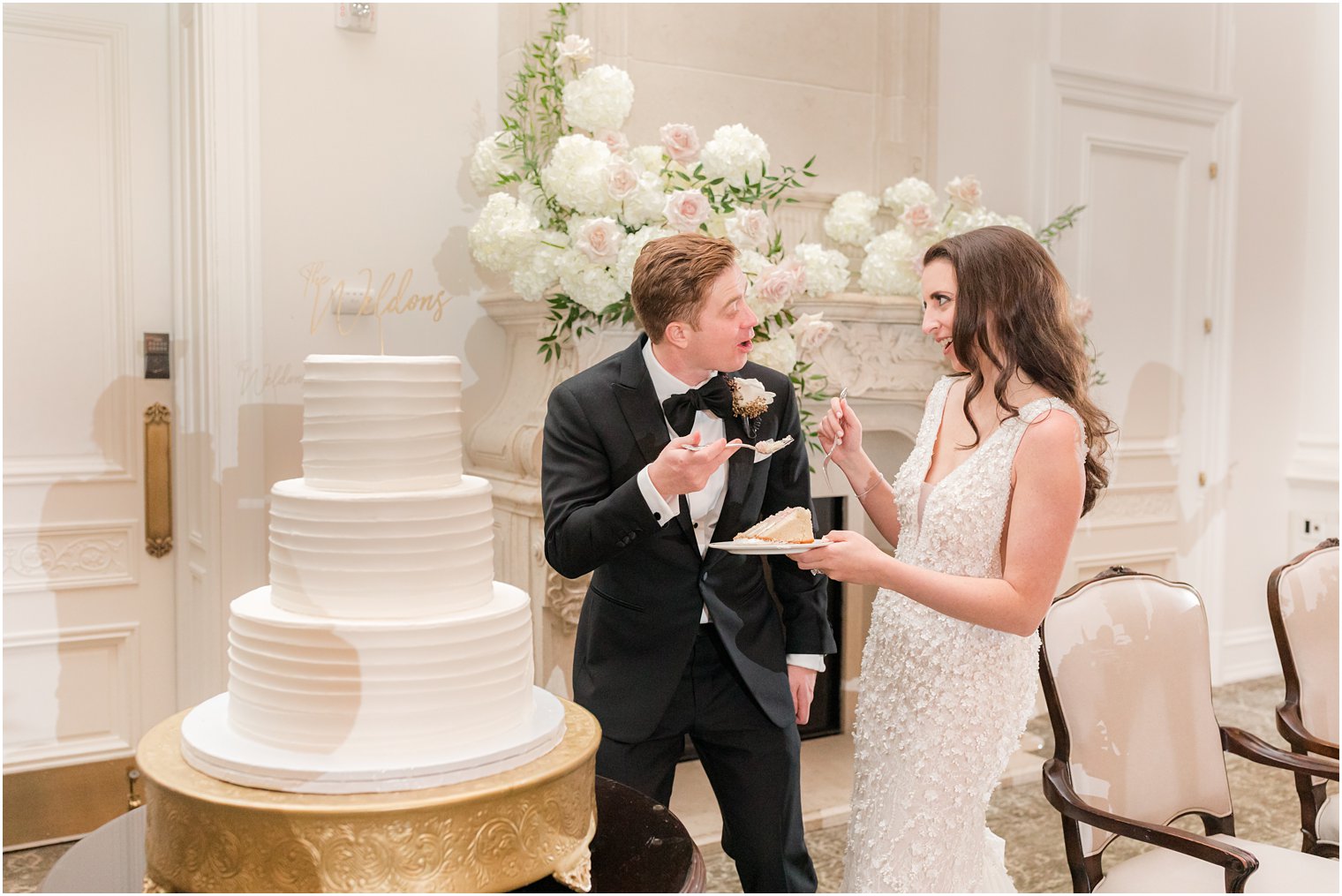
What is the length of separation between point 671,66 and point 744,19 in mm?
430

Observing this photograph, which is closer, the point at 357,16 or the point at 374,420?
the point at 374,420

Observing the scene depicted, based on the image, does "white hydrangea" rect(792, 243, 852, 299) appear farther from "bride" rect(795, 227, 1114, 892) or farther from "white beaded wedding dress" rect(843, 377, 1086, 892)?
"white beaded wedding dress" rect(843, 377, 1086, 892)

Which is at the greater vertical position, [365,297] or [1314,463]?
[365,297]

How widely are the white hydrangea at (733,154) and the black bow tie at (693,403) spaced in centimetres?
146

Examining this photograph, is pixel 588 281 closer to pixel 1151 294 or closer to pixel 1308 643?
pixel 1308 643

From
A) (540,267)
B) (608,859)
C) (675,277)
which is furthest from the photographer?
(540,267)

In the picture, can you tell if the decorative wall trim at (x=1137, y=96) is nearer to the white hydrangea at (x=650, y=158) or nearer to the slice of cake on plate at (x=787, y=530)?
the white hydrangea at (x=650, y=158)

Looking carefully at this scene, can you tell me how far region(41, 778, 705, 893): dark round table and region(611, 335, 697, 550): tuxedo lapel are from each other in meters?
0.65

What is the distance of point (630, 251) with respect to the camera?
3201mm

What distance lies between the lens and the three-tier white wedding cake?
55.0 inches

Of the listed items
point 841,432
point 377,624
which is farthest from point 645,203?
point 377,624

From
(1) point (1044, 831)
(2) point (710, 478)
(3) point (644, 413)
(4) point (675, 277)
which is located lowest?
(1) point (1044, 831)

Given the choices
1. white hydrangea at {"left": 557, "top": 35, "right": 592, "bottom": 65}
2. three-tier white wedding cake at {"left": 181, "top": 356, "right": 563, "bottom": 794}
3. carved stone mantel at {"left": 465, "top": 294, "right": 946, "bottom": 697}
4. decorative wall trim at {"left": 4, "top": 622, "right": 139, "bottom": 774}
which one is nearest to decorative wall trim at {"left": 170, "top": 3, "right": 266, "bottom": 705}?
decorative wall trim at {"left": 4, "top": 622, "right": 139, "bottom": 774}

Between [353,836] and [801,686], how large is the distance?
4.18 ft
